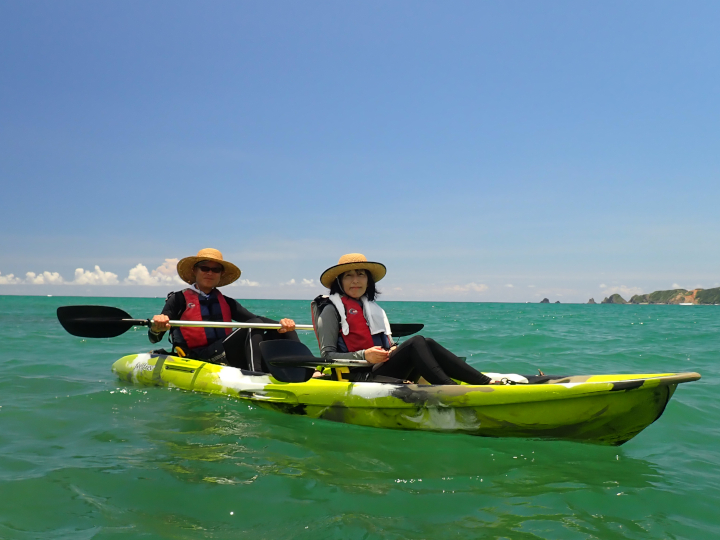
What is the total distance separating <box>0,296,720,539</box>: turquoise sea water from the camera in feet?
8.07

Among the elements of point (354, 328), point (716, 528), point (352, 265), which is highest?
point (352, 265)

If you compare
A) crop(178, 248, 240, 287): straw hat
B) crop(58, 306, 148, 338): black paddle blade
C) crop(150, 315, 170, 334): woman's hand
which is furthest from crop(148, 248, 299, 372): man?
crop(58, 306, 148, 338): black paddle blade

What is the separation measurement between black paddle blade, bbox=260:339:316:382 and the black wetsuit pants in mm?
750

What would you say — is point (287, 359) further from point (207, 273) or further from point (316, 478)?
point (207, 273)

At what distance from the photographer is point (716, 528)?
2531mm

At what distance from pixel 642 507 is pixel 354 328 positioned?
2.56 meters

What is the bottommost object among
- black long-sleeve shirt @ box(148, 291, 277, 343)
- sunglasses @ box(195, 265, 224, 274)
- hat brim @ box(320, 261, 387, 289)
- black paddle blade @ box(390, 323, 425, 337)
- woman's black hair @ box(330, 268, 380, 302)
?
black paddle blade @ box(390, 323, 425, 337)

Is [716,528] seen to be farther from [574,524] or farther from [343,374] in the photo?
[343,374]

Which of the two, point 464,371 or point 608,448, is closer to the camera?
point 608,448

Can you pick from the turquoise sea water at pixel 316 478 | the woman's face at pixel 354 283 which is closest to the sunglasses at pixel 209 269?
the turquoise sea water at pixel 316 478

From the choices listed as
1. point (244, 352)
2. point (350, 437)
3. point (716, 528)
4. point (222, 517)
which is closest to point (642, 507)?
point (716, 528)

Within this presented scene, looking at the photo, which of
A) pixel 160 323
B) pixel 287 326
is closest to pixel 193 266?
pixel 160 323

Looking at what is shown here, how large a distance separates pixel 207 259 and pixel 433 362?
3.13 meters

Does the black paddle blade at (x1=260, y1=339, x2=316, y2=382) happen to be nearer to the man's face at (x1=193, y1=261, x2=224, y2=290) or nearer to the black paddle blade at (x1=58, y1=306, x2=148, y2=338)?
the man's face at (x1=193, y1=261, x2=224, y2=290)
